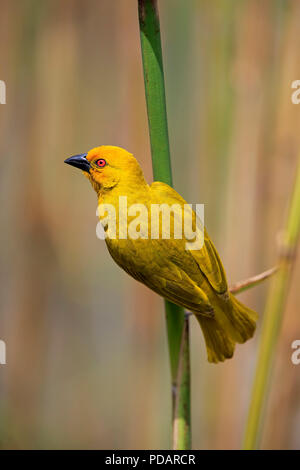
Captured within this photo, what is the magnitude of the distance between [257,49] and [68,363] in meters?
1.34

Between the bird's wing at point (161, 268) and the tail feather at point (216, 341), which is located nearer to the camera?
the bird's wing at point (161, 268)

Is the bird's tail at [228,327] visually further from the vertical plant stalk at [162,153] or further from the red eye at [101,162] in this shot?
the red eye at [101,162]

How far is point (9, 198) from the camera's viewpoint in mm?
1870

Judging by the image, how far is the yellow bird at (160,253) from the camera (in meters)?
1.10

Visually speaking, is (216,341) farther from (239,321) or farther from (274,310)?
(274,310)

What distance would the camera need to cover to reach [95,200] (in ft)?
6.66

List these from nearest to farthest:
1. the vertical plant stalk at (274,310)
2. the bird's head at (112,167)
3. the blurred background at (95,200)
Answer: the vertical plant stalk at (274,310) → the bird's head at (112,167) → the blurred background at (95,200)

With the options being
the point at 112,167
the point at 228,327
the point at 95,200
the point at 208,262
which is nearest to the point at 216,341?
the point at 228,327

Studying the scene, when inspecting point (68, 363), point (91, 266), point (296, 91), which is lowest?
point (68, 363)

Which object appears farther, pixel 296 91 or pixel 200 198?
pixel 200 198

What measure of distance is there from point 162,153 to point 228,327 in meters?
0.50

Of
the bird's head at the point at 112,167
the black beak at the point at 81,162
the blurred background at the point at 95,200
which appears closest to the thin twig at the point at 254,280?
the bird's head at the point at 112,167
